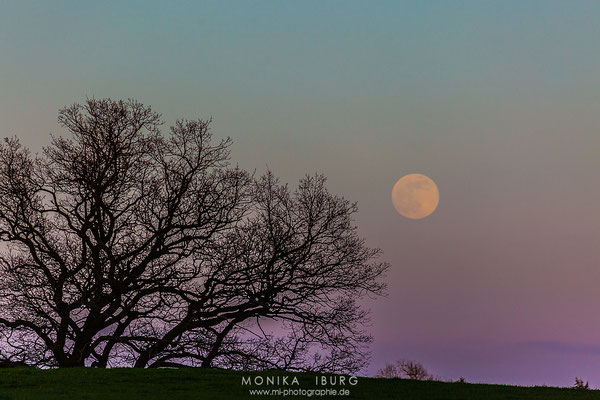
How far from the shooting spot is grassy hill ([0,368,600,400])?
731 inches

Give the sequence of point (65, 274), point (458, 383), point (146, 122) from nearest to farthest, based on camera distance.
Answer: point (458, 383) → point (65, 274) → point (146, 122)

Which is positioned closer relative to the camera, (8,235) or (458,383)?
(458,383)

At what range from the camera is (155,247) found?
28.9 meters

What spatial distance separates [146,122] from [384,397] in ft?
55.7

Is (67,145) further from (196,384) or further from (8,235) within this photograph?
(196,384)

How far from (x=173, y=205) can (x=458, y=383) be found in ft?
45.9

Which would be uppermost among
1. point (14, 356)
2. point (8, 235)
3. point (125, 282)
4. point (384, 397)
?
point (8, 235)

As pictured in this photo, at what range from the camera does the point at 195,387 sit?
1983cm

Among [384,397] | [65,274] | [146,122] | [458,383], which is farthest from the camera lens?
[146,122]

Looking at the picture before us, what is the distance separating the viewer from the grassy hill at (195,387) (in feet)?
60.9

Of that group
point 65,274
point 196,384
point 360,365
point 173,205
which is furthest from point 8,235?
point 360,365

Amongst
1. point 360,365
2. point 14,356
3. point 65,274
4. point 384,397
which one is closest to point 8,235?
point 65,274

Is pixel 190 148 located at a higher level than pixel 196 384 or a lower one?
higher

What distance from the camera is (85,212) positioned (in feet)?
94.8
